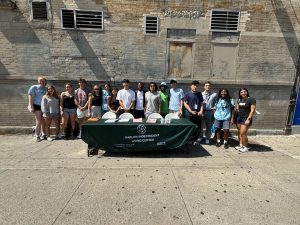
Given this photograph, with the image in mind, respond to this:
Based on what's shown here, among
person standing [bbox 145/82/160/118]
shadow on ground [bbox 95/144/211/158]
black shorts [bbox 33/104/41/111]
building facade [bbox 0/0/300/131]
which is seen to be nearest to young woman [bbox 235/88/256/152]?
shadow on ground [bbox 95/144/211/158]

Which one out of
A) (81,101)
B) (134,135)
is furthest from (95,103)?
(134,135)

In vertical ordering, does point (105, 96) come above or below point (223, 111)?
above

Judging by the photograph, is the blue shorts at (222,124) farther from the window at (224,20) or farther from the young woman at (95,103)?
the young woman at (95,103)

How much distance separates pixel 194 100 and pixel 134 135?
214cm

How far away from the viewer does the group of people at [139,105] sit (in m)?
6.48

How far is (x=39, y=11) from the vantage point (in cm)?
727

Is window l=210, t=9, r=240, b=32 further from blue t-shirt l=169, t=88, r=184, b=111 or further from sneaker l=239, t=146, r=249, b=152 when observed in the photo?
sneaker l=239, t=146, r=249, b=152

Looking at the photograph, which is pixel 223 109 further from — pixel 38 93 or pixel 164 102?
pixel 38 93

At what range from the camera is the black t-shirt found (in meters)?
6.08

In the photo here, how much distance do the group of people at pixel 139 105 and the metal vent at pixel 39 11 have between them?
2.09 metres

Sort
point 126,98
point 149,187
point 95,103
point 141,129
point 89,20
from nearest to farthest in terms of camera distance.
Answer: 1. point 149,187
2. point 141,129
3. point 126,98
4. point 95,103
5. point 89,20

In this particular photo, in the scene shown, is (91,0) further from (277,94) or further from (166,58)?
(277,94)

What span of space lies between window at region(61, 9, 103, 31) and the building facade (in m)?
0.03

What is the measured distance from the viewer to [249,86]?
800 cm
